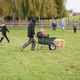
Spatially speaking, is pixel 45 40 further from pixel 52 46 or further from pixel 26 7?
pixel 26 7

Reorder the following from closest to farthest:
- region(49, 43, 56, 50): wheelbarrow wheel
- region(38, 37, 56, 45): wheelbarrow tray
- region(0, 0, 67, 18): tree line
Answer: region(38, 37, 56, 45): wheelbarrow tray → region(49, 43, 56, 50): wheelbarrow wheel → region(0, 0, 67, 18): tree line

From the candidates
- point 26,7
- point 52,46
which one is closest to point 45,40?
point 52,46

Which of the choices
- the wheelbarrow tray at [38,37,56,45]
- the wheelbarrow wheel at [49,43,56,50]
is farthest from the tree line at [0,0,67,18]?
the wheelbarrow tray at [38,37,56,45]

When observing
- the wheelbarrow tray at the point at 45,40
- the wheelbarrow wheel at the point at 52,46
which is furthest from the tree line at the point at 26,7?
the wheelbarrow tray at the point at 45,40

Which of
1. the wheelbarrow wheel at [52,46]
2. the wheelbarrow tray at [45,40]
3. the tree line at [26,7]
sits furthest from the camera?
the tree line at [26,7]

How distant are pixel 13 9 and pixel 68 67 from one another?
94.6 feet

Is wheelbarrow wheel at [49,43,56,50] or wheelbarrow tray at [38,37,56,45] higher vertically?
wheelbarrow tray at [38,37,56,45]

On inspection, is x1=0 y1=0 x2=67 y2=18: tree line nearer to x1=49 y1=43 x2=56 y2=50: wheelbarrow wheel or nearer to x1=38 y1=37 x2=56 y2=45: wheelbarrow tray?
x1=49 y1=43 x2=56 y2=50: wheelbarrow wheel

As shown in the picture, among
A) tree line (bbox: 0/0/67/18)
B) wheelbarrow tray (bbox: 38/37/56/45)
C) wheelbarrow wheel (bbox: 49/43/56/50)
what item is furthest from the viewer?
tree line (bbox: 0/0/67/18)

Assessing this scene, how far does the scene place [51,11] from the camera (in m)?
37.3

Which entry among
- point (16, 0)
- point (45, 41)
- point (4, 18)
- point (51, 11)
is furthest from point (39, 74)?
point (4, 18)

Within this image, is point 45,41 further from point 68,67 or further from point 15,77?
point 15,77

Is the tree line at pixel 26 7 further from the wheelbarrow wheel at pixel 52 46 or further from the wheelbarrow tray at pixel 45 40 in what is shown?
the wheelbarrow tray at pixel 45 40

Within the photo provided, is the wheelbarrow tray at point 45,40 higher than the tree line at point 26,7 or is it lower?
lower
